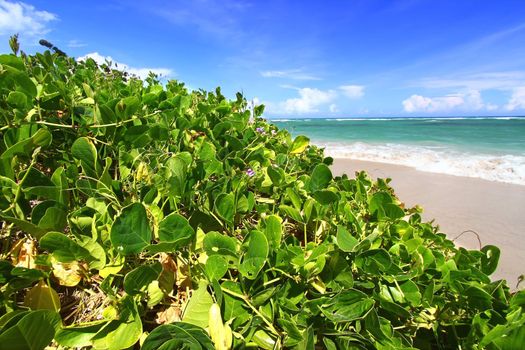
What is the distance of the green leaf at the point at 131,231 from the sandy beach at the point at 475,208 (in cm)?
338

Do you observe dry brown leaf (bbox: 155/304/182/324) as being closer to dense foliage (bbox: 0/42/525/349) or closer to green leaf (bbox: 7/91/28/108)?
dense foliage (bbox: 0/42/525/349)

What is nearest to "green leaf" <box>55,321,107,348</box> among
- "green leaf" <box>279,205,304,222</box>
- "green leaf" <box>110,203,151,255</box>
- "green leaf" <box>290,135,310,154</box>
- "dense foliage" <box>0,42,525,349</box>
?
"dense foliage" <box>0,42,525,349</box>

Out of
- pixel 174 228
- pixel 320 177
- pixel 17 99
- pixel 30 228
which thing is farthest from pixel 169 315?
pixel 17 99

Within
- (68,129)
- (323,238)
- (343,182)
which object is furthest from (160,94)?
(323,238)

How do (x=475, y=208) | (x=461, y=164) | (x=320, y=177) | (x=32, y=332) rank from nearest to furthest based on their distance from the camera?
(x=32, y=332), (x=320, y=177), (x=475, y=208), (x=461, y=164)

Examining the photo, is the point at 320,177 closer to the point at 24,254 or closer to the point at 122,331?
the point at 122,331

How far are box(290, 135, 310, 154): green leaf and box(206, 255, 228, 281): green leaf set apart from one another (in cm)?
86

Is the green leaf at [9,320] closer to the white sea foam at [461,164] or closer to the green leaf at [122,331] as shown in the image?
the green leaf at [122,331]

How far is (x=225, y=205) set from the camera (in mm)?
768

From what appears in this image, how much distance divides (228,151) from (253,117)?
1018 millimetres

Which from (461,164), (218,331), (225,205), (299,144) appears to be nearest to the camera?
(218,331)

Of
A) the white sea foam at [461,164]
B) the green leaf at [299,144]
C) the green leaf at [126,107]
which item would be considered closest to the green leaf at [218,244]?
the green leaf at [126,107]

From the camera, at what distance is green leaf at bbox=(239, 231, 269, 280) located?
63cm

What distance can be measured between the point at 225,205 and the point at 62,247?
338mm
